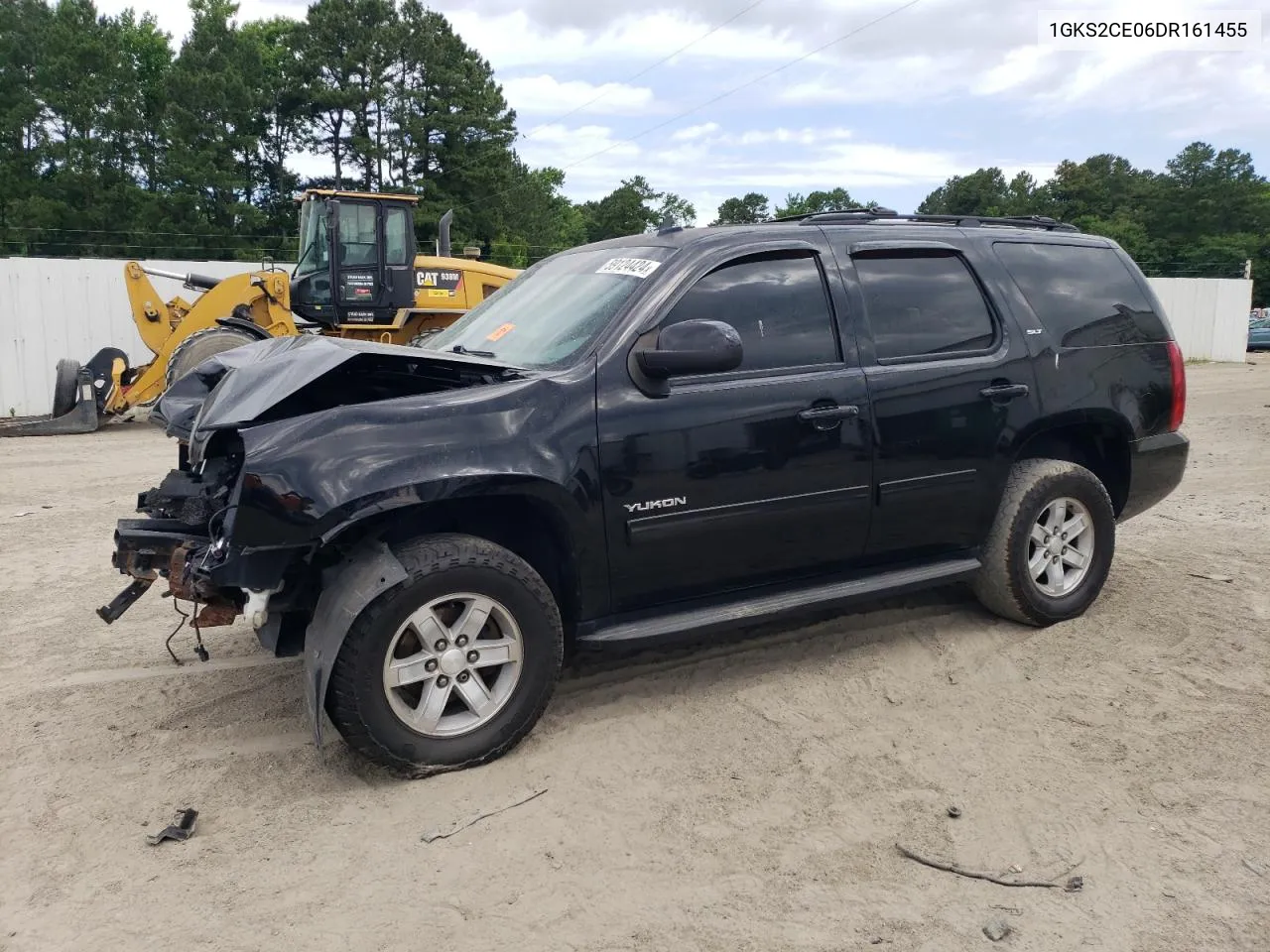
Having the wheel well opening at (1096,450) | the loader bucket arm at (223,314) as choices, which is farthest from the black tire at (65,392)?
the wheel well opening at (1096,450)

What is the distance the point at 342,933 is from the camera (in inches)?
110

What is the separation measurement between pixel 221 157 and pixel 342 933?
46357 mm

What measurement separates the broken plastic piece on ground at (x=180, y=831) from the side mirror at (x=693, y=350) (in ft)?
7.30

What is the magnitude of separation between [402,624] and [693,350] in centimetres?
145

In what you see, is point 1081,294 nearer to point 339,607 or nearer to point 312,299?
point 339,607

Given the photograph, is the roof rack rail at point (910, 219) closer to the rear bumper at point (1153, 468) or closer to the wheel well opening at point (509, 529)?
the rear bumper at point (1153, 468)

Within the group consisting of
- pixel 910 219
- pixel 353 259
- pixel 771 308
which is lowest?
pixel 771 308

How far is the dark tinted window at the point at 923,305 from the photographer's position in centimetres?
455

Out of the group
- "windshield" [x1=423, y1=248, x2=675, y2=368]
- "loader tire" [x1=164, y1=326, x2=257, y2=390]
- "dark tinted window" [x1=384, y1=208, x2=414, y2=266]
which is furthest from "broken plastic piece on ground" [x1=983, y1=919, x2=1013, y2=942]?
"dark tinted window" [x1=384, y1=208, x2=414, y2=266]

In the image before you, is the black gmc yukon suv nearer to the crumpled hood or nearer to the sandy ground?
the crumpled hood

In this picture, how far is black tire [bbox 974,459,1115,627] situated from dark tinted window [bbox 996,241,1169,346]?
2.21 ft

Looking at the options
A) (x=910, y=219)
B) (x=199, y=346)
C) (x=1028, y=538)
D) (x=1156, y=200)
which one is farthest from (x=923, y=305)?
(x=1156, y=200)

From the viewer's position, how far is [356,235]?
14.0 m

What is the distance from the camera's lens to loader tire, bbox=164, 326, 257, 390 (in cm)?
1204
